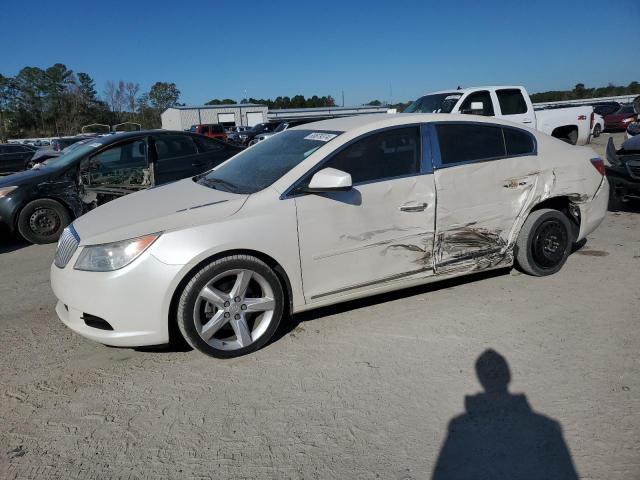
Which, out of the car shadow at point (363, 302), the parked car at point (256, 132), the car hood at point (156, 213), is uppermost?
the parked car at point (256, 132)

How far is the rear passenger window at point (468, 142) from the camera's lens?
4.00 m

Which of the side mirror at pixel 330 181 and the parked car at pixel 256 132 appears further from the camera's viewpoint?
the parked car at pixel 256 132

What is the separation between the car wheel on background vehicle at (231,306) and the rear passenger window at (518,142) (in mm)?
2442

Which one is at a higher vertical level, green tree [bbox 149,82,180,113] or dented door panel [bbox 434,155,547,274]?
green tree [bbox 149,82,180,113]

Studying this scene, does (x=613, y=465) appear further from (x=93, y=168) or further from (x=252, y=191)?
(x=93, y=168)

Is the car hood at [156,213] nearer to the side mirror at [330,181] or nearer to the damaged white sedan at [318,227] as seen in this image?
the damaged white sedan at [318,227]

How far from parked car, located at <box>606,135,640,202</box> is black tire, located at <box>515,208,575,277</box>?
2.69 metres

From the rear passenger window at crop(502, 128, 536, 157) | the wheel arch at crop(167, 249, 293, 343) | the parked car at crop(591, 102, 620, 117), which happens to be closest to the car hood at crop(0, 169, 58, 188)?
the wheel arch at crop(167, 249, 293, 343)

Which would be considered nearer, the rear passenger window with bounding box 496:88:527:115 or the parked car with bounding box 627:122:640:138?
the parked car with bounding box 627:122:640:138

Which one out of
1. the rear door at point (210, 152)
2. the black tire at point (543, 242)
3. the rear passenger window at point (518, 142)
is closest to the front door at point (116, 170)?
the rear door at point (210, 152)

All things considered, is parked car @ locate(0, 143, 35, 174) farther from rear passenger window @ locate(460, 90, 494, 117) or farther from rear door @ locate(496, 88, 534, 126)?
rear door @ locate(496, 88, 534, 126)

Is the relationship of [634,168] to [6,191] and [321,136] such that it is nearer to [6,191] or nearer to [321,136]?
[321,136]

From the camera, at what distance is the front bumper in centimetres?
302

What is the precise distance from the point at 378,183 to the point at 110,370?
90.5 inches
